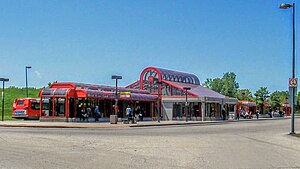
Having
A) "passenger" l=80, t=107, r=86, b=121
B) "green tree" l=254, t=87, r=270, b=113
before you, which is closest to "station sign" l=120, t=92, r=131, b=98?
"passenger" l=80, t=107, r=86, b=121

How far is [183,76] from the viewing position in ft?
233

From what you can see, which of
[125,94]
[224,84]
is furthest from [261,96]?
[125,94]

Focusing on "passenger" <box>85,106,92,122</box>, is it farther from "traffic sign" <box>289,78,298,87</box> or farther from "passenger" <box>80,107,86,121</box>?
"traffic sign" <box>289,78,298,87</box>

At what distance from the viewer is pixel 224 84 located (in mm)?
121375

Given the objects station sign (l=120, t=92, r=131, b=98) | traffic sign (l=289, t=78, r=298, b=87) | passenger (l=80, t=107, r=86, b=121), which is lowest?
passenger (l=80, t=107, r=86, b=121)

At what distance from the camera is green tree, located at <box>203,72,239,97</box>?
119 m

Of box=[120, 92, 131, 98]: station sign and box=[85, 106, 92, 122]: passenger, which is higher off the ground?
box=[120, 92, 131, 98]: station sign

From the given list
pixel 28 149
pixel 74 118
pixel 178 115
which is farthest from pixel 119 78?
pixel 28 149

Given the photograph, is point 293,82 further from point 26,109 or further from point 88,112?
point 26,109

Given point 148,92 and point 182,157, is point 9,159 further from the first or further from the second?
point 148,92

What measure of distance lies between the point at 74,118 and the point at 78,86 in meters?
4.26

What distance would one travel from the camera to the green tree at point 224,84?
119300 mm

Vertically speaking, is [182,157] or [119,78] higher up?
[119,78]

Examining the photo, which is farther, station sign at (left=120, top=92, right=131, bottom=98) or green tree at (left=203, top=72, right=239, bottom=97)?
green tree at (left=203, top=72, right=239, bottom=97)
